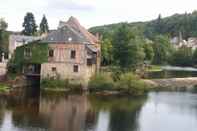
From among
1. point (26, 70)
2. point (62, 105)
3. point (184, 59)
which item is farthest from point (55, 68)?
point (184, 59)

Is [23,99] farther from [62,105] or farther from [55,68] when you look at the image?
[55,68]

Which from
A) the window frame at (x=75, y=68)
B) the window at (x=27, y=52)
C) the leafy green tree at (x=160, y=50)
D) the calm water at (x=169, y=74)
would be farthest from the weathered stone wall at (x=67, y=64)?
the leafy green tree at (x=160, y=50)

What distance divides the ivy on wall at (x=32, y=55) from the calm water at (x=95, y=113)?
7.88 metres

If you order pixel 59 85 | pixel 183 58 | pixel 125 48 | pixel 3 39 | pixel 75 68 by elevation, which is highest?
pixel 3 39

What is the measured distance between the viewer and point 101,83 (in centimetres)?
5669

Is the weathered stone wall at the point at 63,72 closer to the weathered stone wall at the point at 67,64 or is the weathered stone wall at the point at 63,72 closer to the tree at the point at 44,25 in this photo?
the weathered stone wall at the point at 67,64

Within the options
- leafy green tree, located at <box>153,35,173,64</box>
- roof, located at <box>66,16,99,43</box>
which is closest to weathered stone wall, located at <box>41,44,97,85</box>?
roof, located at <box>66,16,99,43</box>

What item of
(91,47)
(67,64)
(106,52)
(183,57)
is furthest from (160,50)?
(67,64)

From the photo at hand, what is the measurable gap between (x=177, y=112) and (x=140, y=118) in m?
6.22

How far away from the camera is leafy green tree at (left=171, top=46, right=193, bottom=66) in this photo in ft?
485

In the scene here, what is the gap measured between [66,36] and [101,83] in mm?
8253

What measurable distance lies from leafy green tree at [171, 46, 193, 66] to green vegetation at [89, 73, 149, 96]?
93735 millimetres

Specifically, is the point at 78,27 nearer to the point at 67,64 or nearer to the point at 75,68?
the point at 67,64

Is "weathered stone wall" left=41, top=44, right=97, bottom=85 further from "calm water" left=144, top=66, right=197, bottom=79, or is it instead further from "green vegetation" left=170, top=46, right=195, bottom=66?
"green vegetation" left=170, top=46, right=195, bottom=66
